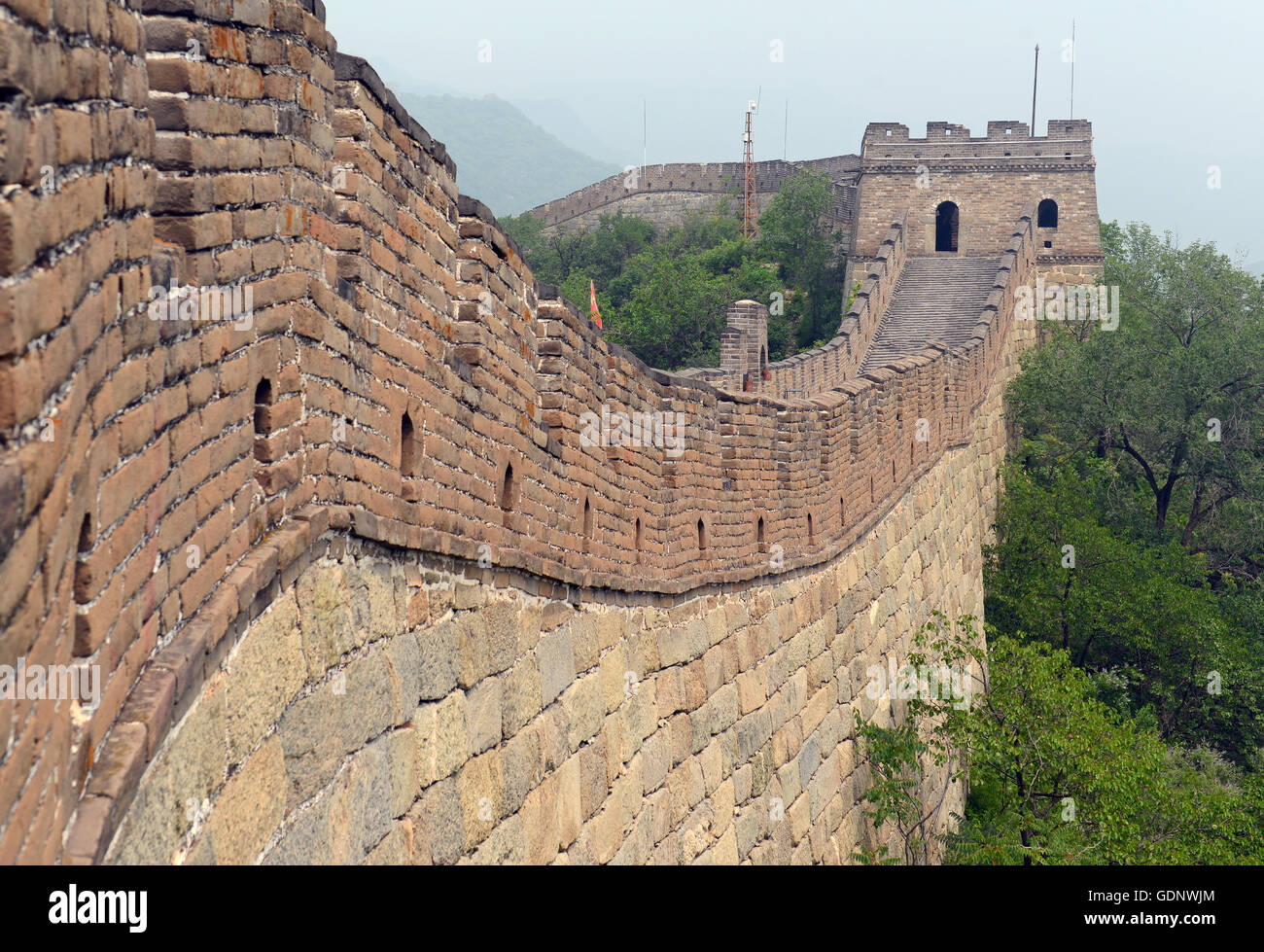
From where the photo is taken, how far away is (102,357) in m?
2.45

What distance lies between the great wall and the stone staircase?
742 inches

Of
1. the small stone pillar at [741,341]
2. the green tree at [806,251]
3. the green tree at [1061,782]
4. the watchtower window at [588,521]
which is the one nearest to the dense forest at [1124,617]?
the green tree at [1061,782]

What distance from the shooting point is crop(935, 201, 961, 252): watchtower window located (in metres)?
35.6

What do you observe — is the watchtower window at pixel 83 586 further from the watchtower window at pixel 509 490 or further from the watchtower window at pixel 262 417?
the watchtower window at pixel 509 490

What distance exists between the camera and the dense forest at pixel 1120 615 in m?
13.4

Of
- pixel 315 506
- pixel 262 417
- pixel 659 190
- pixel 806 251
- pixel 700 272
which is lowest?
pixel 315 506

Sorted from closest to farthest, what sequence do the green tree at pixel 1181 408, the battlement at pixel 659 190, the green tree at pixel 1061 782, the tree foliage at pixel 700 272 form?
the green tree at pixel 1061 782
the green tree at pixel 1181 408
the tree foliage at pixel 700 272
the battlement at pixel 659 190

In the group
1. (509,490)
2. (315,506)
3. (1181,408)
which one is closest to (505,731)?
(509,490)

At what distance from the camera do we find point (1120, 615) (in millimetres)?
21859

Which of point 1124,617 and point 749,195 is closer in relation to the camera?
point 1124,617

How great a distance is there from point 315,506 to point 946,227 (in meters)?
34.0

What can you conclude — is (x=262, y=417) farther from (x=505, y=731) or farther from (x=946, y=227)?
(x=946, y=227)

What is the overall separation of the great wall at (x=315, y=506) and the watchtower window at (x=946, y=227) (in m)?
27.9

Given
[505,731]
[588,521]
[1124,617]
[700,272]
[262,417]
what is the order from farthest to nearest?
[700,272], [1124,617], [588,521], [505,731], [262,417]
